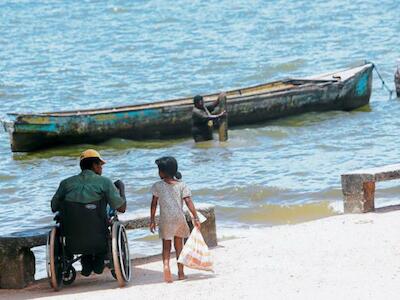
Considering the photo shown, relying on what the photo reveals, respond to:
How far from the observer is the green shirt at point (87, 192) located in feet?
29.7

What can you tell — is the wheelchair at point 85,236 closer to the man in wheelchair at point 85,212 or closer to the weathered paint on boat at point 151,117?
the man in wheelchair at point 85,212

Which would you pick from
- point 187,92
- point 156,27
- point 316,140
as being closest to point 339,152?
point 316,140

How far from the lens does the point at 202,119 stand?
20312mm

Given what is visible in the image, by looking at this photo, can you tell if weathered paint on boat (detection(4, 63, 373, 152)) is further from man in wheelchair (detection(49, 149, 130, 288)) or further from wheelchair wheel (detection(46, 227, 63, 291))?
man in wheelchair (detection(49, 149, 130, 288))

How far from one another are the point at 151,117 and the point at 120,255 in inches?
496

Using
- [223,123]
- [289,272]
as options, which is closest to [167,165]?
Answer: [289,272]

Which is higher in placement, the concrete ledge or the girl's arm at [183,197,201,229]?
the girl's arm at [183,197,201,229]

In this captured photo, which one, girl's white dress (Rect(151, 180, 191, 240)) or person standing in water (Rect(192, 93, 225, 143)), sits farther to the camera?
person standing in water (Rect(192, 93, 225, 143))

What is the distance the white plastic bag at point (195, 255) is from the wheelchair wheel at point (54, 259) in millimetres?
988

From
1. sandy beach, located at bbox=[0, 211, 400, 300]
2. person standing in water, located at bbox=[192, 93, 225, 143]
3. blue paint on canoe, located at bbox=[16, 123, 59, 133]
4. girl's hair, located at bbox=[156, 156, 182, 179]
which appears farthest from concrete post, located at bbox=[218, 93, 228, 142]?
girl's hair, located at bbox=[156, 156, 182, 179]

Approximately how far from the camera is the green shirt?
9.04 m

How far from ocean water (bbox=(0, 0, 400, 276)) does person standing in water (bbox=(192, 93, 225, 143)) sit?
0.23 metres

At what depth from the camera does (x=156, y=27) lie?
1753 inches

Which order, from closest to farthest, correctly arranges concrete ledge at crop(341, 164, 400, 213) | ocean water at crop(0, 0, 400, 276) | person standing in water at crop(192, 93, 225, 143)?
concrete ledge at crop(341, 164, 400, 213), ocean water at crop(0, 0, 400, 276), person standing in water at crop(192, 93, 225, 143)
